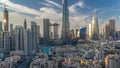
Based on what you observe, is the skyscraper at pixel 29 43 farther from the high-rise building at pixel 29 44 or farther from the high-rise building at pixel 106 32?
the high-rise building at pixel 106 32

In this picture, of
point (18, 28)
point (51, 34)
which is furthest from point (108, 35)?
point (18, 28)

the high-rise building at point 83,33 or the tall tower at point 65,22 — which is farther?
the tall tower at point 65,22

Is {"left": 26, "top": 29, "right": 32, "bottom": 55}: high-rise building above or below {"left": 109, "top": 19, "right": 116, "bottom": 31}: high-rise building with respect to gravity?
below

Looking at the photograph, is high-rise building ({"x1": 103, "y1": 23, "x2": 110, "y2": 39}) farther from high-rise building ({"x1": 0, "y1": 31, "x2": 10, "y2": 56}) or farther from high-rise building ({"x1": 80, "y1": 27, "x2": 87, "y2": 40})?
high-rise building ({"x1": 0, "y1": 31, "x2": 10, "y2": 56})

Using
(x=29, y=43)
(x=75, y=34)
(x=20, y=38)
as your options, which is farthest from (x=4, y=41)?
(x=75, y=34)

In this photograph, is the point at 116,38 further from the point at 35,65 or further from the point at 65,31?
the point at 35,65

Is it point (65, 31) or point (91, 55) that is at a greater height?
point (65, 31)

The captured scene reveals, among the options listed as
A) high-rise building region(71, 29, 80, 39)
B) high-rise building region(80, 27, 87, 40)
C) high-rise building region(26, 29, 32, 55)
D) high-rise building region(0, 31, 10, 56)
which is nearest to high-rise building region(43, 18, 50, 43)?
high-rise building region(71, 29, 80, 39)

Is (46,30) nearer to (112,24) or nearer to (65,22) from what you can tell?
(65,22)

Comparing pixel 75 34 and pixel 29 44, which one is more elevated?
pixel 75 34

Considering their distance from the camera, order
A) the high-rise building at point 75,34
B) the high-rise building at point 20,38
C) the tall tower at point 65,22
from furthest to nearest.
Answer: the tall tower at point 65,22
the high-rise building at point 75,34
the high-rise building at point 20,38

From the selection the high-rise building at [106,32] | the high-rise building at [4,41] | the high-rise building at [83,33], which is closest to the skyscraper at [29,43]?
the high-rise building at [4,41]
